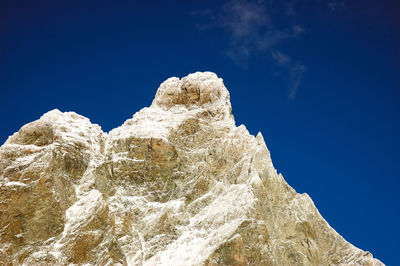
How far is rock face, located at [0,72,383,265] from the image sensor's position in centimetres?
7231

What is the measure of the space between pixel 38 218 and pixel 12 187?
531cm

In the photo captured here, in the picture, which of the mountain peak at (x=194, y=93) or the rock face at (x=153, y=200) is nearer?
the rock face at (x=153, y=200)

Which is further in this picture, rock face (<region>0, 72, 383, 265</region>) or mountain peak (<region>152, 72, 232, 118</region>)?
Result: mountain peak (<region>152, 72, 232, 118</region>)

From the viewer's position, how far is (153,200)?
84562mm

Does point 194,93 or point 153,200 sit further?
point 194,93

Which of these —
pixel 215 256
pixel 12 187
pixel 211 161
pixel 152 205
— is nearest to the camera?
pixel 215 256

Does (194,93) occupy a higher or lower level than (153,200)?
higher

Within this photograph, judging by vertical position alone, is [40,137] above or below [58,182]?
above

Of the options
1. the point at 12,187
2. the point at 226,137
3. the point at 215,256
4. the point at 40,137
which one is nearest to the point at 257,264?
the point at 215,256

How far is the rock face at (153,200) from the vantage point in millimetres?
72312

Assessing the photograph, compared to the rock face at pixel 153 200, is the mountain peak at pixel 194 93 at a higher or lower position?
higher

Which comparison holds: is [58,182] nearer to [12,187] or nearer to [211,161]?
[12,187]

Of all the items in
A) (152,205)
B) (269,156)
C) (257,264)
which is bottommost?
(257,264)

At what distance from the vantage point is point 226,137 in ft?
301
